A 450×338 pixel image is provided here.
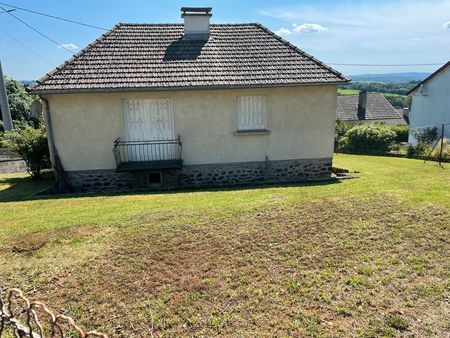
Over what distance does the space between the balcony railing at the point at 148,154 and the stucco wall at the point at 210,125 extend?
274mm

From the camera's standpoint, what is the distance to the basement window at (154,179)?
37.7 feet

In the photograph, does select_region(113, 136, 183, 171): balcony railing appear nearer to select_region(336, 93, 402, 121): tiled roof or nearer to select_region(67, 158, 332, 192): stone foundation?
select_region(67, 158, 332, 192): stone foundation

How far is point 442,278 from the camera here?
4691 millimetres

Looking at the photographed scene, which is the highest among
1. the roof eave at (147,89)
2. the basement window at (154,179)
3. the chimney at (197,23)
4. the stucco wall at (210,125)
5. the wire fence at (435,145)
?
the chimney at (197,23)

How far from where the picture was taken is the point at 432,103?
28.1 m

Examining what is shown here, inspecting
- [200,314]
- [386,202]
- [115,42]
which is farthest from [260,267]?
[115,42]

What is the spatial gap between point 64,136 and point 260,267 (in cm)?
833

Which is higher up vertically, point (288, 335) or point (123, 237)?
point (123, 237)

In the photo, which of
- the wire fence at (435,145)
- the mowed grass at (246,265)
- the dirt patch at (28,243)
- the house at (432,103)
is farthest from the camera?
the house at (432,103)

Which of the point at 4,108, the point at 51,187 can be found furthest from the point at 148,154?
the point at 4,108

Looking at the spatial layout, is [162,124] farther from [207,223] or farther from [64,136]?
[207,223]

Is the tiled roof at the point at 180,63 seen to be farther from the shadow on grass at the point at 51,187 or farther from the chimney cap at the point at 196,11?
the shadow on grass at the point at 51,187

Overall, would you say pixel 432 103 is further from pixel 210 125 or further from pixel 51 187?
pixel 51 187

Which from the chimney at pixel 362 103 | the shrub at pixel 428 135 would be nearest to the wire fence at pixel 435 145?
the shrub at pixel 428 135
